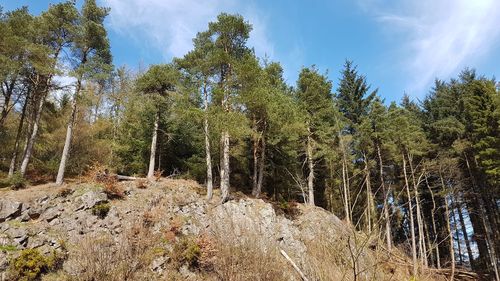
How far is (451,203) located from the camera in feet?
75.1

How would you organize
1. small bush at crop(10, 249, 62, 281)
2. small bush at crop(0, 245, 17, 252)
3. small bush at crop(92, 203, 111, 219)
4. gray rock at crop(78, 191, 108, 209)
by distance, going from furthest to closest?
1. gray rock at crop(78, 191, 108, 209)
2. small bush at crop(92, 203, 111, 219)
3. small bush at crop(0, 245, 17, 252)
4. small bush at crop(10, 249, 62, 281)

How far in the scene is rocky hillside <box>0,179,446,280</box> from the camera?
19.2ft

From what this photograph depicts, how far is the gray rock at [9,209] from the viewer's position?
13.0 meters

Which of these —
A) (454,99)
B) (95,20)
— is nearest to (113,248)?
(95,20)

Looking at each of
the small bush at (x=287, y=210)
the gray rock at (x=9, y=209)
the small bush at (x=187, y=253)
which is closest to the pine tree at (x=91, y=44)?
the gray rock at (x=9, y=209)

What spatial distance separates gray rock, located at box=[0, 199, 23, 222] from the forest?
9.35 ft

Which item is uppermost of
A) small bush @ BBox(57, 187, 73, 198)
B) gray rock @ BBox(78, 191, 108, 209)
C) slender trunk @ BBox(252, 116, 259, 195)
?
slender trunk @ BBox(252, 116, 259, 195)

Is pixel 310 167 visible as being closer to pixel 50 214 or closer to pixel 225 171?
pixel 225 171

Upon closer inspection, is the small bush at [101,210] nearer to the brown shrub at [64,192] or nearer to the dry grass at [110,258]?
the brown shrub at [64,192]

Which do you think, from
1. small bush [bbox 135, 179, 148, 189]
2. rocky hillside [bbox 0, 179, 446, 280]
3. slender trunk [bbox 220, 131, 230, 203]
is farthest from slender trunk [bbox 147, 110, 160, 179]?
slender trunk [bbox 220, 131, 230, 203]

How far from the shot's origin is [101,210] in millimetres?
13914

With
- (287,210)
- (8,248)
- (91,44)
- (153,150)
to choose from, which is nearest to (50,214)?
(8,248)

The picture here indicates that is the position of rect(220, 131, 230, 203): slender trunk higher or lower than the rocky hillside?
higher

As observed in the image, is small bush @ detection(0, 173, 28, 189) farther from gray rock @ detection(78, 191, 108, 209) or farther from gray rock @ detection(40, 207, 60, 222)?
gray rock @ detection(78, 191, 108, 209)
